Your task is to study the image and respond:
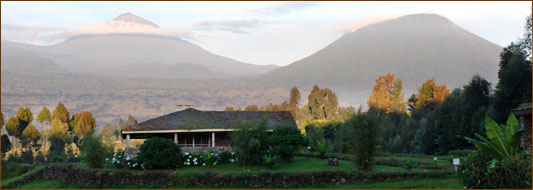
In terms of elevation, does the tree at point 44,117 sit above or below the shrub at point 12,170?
above

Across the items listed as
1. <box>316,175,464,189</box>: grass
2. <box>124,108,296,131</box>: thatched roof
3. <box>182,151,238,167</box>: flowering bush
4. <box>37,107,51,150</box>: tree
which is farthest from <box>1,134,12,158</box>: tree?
<box>316,175,464,189</box>: grass

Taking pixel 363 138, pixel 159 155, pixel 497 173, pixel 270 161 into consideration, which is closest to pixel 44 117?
pixel 159 155

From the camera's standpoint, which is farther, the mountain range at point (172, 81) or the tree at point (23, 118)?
the mountain range at point (172, 81)

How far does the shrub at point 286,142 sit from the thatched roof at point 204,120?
1528 millimetres

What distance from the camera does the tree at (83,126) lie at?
59531 millimetres

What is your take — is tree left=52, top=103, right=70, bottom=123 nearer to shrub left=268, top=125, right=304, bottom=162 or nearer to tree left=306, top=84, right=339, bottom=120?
tree left=306, top=84, right=339, bottom=120

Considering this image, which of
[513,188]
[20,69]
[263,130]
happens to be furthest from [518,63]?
[20,69]

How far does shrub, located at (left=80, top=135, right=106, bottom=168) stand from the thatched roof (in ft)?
9.87

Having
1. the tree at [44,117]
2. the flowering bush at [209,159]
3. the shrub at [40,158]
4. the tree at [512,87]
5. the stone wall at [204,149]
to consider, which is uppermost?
the tree at [512,87]

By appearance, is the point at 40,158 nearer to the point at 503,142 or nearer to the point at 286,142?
the point at 286,142

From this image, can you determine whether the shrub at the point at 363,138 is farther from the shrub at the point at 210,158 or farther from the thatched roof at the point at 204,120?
the shrub at the point at 210,158

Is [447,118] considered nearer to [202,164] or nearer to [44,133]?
[202,164]

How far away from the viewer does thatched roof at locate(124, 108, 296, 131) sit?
99.3 feet

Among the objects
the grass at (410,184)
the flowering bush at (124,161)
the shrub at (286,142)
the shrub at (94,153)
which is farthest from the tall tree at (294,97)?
the grass at (410,184)
